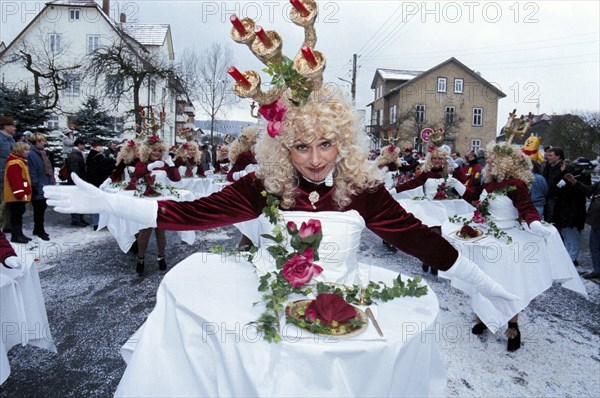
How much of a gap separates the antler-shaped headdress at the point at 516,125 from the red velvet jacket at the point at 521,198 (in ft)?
3.57

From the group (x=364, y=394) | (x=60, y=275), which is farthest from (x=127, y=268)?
(x=364, y=394)

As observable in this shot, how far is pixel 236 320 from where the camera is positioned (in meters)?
1.84

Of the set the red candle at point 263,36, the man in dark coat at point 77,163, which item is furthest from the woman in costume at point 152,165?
the red candle at point 263,36

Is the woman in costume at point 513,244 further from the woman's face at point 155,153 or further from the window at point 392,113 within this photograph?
the window at point 392,113

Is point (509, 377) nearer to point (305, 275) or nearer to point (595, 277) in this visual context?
point (305, 275)

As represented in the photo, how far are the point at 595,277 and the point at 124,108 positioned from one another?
32.2m

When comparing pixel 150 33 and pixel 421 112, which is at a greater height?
pixel 150 33

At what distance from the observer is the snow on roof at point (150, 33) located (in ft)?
109

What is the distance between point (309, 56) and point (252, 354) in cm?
152

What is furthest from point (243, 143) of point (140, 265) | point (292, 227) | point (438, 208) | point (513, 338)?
point (292, 227)

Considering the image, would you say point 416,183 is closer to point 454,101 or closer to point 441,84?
point 454,101

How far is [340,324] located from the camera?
1.81 meters

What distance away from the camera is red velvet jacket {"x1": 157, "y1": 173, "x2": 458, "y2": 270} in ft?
8.23


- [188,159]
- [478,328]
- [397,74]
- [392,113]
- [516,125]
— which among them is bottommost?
[478,328]
